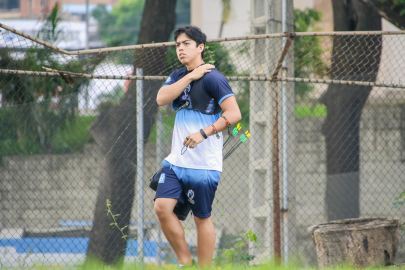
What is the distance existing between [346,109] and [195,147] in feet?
13.5

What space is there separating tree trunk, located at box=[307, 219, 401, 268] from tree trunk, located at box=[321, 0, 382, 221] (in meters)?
1.36

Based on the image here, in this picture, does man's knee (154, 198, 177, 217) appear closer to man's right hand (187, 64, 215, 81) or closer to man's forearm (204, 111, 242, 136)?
man's forearm (204, 111, 242, 136)

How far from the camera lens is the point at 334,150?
6.55 m

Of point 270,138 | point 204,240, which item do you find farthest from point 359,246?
point 204,240

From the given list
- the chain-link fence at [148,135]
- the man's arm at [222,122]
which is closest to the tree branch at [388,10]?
the chain-link fence at [148,135]

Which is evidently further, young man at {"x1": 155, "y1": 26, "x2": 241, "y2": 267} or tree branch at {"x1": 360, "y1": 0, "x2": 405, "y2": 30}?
tree branch at {"x1": 360, "y1": 0, "x2": 405, "y2": 30}

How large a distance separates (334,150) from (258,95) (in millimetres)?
1991

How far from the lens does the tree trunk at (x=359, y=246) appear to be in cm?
388

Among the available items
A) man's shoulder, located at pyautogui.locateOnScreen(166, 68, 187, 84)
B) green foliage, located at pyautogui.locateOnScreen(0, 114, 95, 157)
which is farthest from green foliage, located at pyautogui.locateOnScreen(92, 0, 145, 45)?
man's shoulder, located at pyautogui.locateOnScreen(166, 68, 187, 84)

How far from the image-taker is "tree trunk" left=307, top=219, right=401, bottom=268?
388 cm

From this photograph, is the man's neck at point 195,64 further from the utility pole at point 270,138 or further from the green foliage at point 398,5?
the green foliage at point 398,5

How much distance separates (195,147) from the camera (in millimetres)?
2812

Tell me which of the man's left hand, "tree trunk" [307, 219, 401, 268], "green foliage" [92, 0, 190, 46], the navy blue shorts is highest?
"green foliage" [92, 0, 190, 46]

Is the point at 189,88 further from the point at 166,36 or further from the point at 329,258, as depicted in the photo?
the point at 166,36
